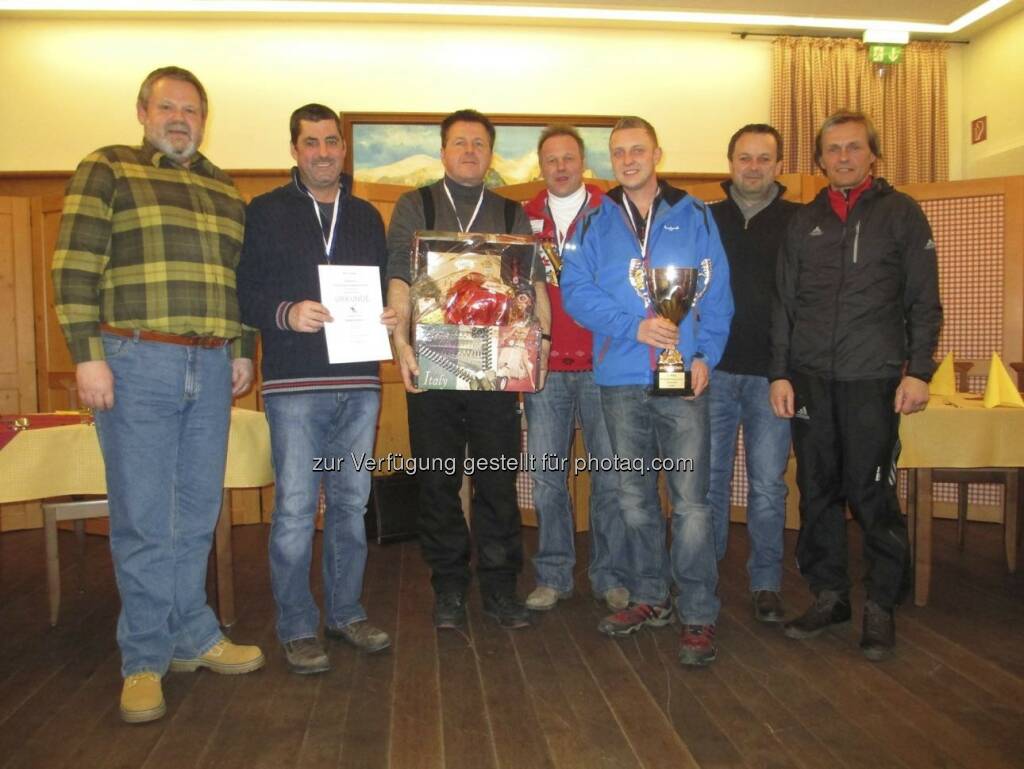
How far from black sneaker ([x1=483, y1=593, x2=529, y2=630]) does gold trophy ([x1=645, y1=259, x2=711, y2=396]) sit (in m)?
1.08

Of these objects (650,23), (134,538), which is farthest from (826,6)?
(134,538)

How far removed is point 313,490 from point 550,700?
1.04 m

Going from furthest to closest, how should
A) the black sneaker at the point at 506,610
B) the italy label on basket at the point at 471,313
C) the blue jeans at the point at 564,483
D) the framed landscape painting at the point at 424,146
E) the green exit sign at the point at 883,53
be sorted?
the green exit sign at the point at 883,53
the framed landscape painting at the point at 424,146
the blue jeans at the point at 564,483
the black sneaker at the point at 506,610
the italy label on basket at the point at 471,313

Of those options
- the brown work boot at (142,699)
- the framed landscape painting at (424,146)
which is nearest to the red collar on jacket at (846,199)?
the brown work boot at (142,699)

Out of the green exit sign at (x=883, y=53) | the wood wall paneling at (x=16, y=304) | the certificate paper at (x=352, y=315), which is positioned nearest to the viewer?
the certificate paper at (x=352, y=315)

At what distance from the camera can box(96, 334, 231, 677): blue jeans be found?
245cm

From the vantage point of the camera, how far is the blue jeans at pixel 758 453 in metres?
3.26

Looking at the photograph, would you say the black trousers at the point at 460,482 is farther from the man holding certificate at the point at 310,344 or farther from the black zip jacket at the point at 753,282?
the black zip jacket at the point at 753,282

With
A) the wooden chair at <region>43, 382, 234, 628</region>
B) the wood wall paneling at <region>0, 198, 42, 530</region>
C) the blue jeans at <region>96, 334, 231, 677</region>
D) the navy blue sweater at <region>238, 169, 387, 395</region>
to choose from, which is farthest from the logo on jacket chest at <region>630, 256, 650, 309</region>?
the wood wall paneling at <region>0, 198, 42, 530</region>

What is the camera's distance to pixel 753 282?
3254 mm

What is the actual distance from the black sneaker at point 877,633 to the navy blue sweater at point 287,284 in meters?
1.98

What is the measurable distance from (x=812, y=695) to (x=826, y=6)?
7429 mm

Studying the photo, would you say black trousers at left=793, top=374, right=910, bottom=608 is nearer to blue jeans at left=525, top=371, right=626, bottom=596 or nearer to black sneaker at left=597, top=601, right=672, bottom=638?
black sneaker at left=597, top=601, right=672, bottom=638

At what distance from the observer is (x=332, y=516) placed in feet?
9.50
